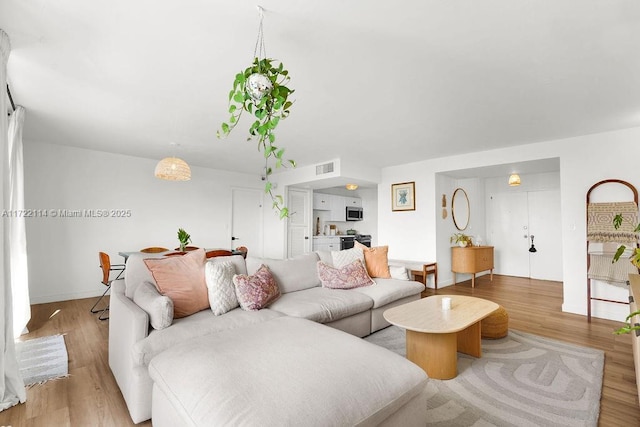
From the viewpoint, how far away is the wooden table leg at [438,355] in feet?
7.38

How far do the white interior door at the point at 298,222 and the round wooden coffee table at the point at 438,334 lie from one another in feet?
15.3

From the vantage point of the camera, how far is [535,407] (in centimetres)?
191

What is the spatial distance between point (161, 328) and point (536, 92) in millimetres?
3642

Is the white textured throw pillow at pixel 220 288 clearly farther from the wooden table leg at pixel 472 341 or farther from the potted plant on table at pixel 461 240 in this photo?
the potted plant on table at pixel 461 240

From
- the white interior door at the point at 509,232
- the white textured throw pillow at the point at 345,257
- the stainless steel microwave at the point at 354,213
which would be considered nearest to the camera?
the white textured throw pillow at the point at 345,257

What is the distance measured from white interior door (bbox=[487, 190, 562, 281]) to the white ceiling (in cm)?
281

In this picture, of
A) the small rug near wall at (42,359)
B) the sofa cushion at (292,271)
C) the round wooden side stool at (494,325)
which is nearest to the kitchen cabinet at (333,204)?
the sofa cushion at (292,271)

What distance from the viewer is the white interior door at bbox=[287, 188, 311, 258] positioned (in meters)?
7.07

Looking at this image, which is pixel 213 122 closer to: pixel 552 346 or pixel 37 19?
pixel 37 19

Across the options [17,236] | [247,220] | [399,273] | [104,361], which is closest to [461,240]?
[399,273]

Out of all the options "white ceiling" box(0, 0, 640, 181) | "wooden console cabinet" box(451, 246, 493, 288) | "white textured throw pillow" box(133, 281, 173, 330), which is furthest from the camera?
"wooden console cabinet" box(451, 246, 493, 288)

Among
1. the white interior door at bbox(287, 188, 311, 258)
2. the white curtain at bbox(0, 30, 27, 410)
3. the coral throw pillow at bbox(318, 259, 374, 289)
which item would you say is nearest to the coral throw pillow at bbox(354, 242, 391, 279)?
the coral throw pillow at bbox(318, 259, 374, 289)

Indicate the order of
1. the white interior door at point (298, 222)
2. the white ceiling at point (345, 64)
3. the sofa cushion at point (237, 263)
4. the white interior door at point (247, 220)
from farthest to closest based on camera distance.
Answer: the white interior door at point (298, 222) < the white interior door at point (247, 220) < the sofa cushion at point (237, 263) < the white ceiling at point (345, 64)

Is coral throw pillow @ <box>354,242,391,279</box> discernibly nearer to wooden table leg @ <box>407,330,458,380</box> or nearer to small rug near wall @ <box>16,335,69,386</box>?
wooden table leg @ <box>407,330,458,380</box>
